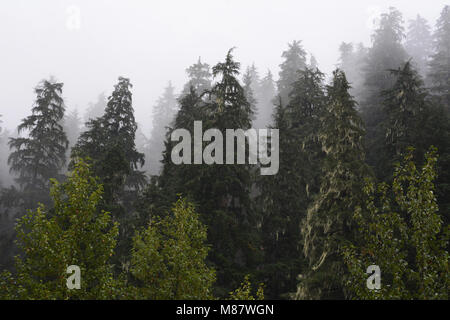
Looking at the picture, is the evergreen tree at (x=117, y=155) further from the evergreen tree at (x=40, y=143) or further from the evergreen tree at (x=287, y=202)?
the evergreen tree at (x=287, y=202)

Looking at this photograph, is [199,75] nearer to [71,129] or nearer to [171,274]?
[71,129]

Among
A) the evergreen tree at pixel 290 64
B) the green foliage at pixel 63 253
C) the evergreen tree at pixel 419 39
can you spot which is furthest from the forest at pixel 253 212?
the evergreen tree at pixel 419 39

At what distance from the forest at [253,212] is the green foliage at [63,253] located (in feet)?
0.14

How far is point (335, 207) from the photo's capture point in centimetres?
1232

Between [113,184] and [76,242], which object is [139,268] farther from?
[113,184]

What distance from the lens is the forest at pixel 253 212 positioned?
8.01 metres

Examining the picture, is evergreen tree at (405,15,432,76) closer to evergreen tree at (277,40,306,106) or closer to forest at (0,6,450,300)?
evergreen tree at (277,40,306,106)

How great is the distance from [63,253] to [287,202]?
1331 centimetres

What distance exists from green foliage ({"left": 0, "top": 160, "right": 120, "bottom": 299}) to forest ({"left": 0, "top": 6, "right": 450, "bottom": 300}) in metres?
0.04

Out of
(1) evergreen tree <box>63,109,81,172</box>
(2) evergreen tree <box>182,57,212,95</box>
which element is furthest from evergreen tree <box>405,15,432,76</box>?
(1) evergreen tree <box>63,109,81,172</box>

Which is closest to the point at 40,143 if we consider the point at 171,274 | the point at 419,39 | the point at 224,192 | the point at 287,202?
the point at 224,192

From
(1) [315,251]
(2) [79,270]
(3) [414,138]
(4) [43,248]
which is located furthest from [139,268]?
(3) [414,138]

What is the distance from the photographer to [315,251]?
12586 millimetres

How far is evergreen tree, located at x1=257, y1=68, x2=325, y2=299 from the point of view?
1550 centimetres
